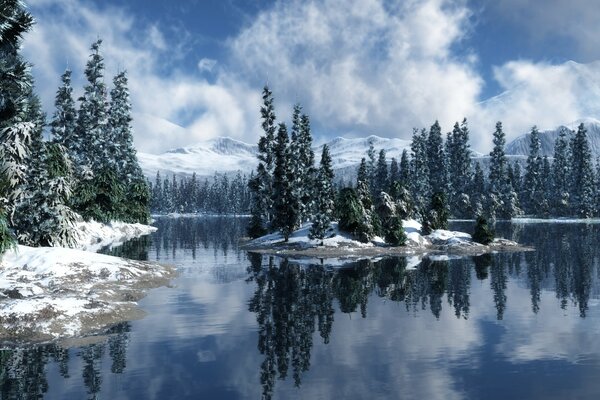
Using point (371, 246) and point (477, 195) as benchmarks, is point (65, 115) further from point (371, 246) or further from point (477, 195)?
point (477, 195)

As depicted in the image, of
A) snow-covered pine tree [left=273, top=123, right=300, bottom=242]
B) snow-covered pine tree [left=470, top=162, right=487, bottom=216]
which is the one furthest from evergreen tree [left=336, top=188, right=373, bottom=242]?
snow-covered pine tree [left=470, top=162, right=487, bottom=216]

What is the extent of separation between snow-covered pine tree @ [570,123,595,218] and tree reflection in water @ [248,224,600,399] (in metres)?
92.6

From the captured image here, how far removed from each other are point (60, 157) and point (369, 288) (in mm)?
28018

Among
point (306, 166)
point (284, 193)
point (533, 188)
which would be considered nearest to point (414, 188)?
point (533, 188)

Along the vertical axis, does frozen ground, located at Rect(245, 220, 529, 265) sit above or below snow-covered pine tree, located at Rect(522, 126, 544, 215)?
below

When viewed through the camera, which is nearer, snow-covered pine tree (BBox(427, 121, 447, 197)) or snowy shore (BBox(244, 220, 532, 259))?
snowy shore (BBox(244, 220, 532, 259))

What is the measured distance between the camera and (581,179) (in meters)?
140

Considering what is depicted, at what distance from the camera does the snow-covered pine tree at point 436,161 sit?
146125 millimetres

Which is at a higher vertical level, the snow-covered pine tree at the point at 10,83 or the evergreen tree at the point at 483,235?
the snow-covered pine tree at the point at 10,83

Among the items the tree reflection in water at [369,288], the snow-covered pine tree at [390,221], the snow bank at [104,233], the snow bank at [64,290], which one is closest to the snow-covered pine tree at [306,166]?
the snow-covered pine tree at [390,221]

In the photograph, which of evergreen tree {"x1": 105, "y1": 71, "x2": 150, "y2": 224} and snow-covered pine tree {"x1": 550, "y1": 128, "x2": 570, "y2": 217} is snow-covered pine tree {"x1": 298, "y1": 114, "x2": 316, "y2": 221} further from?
snow-covered pine tree {"x1": 550, "y1": 128, "x2": 570, "y2": 217}

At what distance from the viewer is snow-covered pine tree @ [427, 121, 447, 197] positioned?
14612 centimetres

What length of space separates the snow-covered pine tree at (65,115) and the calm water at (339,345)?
1530 inches

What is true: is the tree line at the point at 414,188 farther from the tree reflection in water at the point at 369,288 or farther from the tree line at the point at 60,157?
the tree line at the point at 60,157
